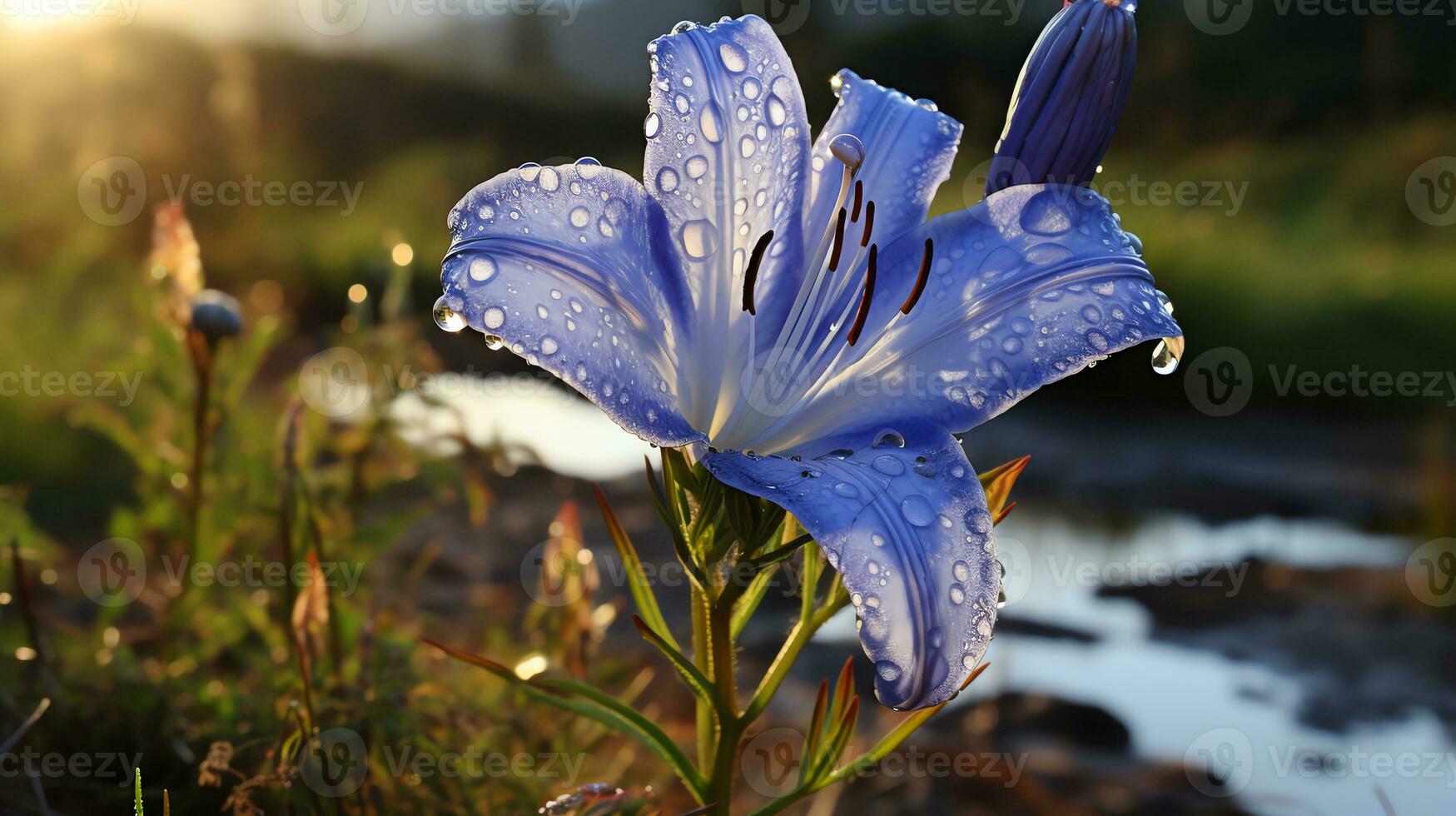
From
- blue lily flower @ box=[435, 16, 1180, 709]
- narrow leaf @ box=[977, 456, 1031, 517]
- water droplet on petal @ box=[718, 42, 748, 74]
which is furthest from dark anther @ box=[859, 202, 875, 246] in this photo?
narrow leaf @ box=[977, 456, 1031, 517]

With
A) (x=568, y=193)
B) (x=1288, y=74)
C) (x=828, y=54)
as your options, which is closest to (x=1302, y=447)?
(x=568, y=193)

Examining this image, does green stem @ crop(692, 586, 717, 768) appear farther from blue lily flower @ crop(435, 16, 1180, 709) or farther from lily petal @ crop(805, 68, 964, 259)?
lily petal @ crop(805, 68, 964, 259)

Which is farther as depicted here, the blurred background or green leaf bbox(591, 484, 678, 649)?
the blurred background

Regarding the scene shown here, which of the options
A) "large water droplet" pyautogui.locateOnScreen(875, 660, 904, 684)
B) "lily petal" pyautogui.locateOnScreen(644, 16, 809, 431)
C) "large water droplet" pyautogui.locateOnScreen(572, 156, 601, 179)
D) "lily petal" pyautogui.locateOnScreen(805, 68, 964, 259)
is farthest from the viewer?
"lily petal" pyautogui.locateOnScreen(805, 68, 964, 259)

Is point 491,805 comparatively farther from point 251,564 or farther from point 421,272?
point 421,272

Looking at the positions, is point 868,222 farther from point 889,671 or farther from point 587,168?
point 889,671
